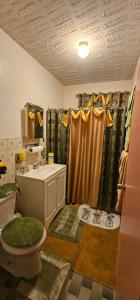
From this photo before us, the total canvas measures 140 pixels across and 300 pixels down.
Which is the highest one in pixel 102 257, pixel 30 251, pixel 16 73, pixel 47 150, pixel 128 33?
pixel 128 33

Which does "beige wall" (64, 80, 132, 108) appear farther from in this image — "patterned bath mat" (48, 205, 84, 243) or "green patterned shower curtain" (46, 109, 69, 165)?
"patterned bath mat" (48, 205, 84, 243)

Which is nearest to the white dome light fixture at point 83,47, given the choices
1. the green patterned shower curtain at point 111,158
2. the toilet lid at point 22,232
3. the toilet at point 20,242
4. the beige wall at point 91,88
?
the green patterned shower curtain at point 111,158

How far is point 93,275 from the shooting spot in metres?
1.31

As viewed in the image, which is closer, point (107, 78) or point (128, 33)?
point (128, 33)

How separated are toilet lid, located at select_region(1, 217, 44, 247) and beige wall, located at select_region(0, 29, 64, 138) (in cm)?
98

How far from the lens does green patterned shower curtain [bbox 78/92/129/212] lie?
204 cm

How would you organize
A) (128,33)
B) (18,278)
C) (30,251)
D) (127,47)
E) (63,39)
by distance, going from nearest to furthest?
1. (30,251)
2. (18,278)
3. (128,33)
4. (63,39)
5. (127,47)

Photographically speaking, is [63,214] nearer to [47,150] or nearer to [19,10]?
[47,150]

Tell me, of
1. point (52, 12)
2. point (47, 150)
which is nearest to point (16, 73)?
point (52, 12)

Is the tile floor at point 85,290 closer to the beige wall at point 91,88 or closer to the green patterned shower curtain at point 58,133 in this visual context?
the green patterned shower curtain at point 58,133

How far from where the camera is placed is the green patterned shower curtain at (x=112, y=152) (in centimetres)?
204

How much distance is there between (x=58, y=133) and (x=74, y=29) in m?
1.43

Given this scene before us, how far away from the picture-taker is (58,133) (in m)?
2.40

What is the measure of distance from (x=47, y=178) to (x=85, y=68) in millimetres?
1843
